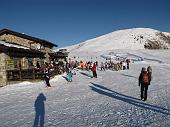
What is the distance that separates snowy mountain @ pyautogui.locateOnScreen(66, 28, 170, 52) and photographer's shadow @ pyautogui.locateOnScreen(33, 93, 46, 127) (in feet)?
328

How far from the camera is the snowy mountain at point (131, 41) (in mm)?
125000

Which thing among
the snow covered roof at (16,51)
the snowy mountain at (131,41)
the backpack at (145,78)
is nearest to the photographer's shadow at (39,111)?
the backpack at (145,78)

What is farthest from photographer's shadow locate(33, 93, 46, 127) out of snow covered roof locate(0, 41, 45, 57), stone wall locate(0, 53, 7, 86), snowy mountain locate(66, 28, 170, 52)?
snowy mountain locate(66, 28, 170, 52)

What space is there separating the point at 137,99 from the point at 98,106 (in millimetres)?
2940

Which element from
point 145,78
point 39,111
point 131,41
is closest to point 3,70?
point 39,111

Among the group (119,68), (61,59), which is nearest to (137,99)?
(119,68)

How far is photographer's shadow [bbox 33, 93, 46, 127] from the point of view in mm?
11625

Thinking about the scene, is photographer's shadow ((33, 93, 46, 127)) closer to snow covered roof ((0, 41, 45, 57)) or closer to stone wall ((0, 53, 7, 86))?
stone wall ((0, 53, 7, 86))

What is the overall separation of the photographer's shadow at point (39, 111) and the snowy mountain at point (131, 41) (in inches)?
3940

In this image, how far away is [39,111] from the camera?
14266 mm

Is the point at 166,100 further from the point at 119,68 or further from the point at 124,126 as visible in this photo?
the point at 119,68

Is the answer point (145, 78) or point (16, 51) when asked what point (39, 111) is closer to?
point (145, 78)

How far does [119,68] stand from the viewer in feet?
148

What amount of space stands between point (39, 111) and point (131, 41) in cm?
12448
